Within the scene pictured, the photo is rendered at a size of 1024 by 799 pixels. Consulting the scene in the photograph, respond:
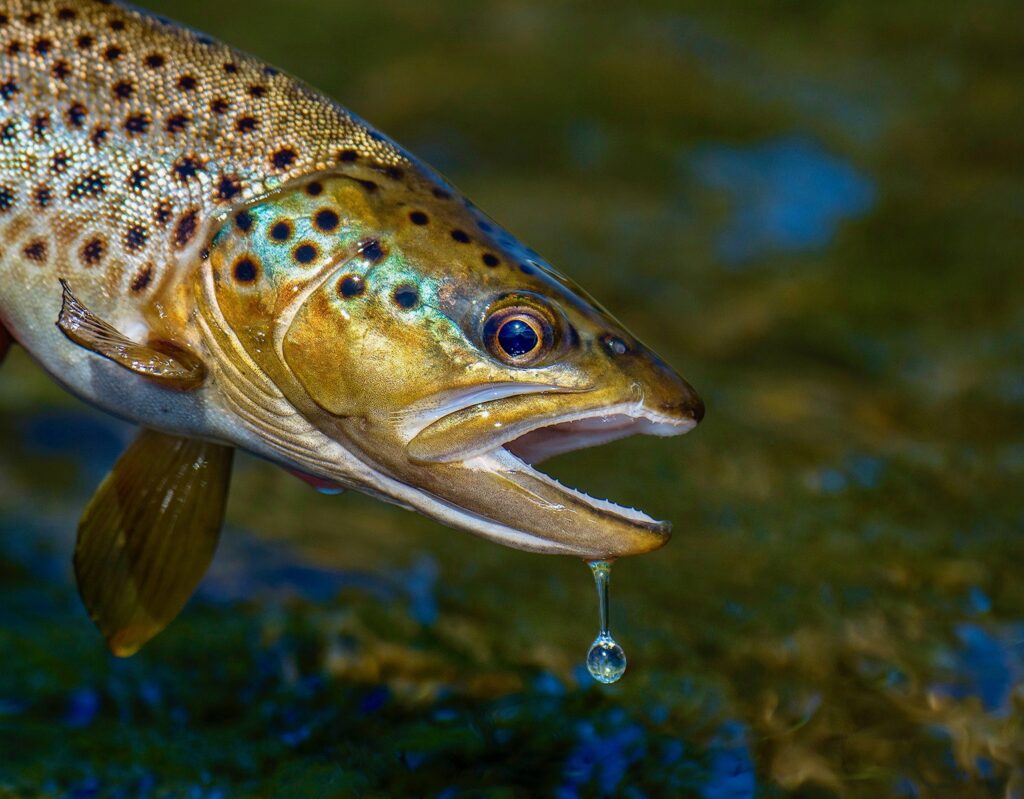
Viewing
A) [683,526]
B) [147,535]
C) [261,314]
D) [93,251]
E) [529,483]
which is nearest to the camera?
[529,483]

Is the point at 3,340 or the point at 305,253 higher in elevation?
the point at 305,253

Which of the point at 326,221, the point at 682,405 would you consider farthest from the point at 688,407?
the point at 326,221

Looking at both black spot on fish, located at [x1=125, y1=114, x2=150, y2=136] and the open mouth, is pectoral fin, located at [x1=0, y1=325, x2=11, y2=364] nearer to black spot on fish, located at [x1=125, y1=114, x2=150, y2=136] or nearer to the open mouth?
black spot on fish, located at [x1=125, y1=114, x2=150, y2=136]

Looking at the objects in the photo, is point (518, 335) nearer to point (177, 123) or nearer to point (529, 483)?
point (529, 483)

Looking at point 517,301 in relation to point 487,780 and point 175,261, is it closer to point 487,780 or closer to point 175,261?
point 175,261

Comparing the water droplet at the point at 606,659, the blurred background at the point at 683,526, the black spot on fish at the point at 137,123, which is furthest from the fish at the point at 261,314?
the blurred background at the point at 683,526

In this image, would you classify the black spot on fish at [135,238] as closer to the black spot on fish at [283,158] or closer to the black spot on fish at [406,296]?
the black spot on fish at [283,158]

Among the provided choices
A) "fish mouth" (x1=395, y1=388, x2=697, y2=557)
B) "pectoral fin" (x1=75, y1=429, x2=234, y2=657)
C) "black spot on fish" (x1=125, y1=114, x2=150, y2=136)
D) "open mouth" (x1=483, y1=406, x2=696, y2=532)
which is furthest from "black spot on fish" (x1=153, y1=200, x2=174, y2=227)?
"open mouth" (x1=483, y1=406, x2=696, y2=532)

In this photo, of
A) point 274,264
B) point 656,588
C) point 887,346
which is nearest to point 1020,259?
point 887,346
